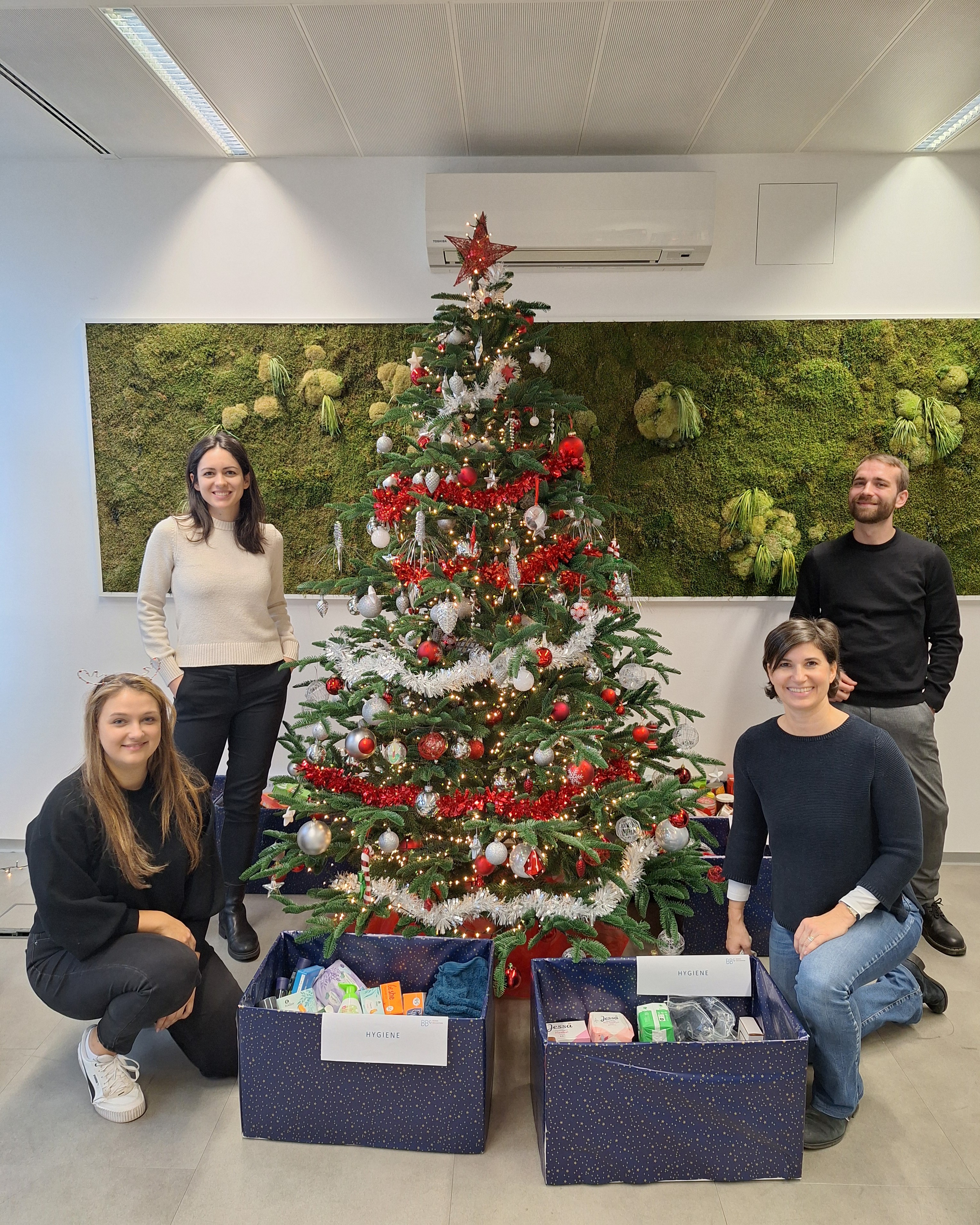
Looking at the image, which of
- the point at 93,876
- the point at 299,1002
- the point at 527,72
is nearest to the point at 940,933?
the point at 299,1002

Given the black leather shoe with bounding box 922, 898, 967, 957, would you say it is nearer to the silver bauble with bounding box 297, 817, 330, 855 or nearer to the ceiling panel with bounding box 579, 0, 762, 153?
the silver bauble with bounding box 297, 817, 330, 855

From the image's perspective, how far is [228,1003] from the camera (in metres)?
2.02

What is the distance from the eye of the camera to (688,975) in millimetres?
1887

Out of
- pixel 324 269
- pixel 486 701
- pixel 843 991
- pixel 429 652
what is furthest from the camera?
pixel 324 269

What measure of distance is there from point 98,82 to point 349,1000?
9.22 ft

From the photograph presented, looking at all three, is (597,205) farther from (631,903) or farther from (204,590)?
(631,903)

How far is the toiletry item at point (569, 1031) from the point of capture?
1873 millimetres

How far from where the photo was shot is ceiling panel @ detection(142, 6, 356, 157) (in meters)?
2.23

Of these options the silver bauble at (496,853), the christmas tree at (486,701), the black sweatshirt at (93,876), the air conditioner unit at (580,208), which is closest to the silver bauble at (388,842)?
the christmas tree at (486,701)

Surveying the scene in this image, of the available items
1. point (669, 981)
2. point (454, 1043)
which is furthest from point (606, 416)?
point (454, 1043)

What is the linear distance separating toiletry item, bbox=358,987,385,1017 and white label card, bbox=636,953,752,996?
618mm

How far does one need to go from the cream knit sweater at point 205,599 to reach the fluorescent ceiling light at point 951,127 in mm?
2789

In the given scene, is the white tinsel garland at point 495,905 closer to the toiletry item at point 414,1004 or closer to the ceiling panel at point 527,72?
the toiletry item at point 414,1004

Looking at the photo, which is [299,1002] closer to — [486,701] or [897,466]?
[486,701]
